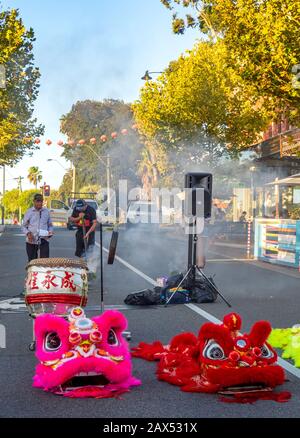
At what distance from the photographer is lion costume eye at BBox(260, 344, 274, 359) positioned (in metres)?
6.44

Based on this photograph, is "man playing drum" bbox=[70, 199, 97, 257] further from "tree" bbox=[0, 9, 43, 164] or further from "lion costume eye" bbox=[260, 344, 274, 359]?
"tree" bbox=[0, 9, 43, 164]

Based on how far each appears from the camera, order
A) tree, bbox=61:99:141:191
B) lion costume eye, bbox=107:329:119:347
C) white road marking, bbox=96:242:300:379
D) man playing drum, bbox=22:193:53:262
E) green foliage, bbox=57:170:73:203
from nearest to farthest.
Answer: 1. lion costume eye, bbox=107:329:119:347
2. white road marking, bbox=96:242:300:379
3. man playing drum, bbox=22:193:53:262
4. tree, bbox=61:99:141:191
5. green foliage, bbox=57:170:73:203

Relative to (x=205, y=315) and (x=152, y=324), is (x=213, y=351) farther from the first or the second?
(x=205, y=315)

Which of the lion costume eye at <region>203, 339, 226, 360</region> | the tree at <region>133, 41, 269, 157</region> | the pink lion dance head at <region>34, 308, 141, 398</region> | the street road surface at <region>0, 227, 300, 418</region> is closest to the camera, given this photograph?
the street road surface at <region>0, 227, 300, 418</region>

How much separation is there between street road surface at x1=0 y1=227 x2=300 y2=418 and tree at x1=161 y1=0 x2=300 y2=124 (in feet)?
16.8

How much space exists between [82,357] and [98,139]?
266 feet

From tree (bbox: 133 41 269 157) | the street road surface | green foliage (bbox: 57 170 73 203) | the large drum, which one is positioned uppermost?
tree (bbox: 133 41 269 157)

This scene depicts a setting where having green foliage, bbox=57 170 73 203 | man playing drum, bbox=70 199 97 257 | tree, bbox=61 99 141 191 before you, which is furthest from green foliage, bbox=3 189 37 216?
man playing drum, bbox=70 199 97 257

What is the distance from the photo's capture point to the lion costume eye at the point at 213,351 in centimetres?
632

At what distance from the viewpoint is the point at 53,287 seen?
8305 mm

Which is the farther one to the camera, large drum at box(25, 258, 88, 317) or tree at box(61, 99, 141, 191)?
tree at box(61, 99, 141, 191)

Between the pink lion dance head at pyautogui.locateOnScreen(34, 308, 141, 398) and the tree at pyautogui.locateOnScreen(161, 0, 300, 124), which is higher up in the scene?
the tree at pyautogui.locateOnScreen(161, 0, 300, 124)

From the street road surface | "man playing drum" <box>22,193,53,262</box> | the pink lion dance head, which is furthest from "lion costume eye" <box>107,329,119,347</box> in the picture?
"man playing drum" <box>22,193,53,262</box>

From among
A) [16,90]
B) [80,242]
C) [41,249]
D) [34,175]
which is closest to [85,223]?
[80,242]
